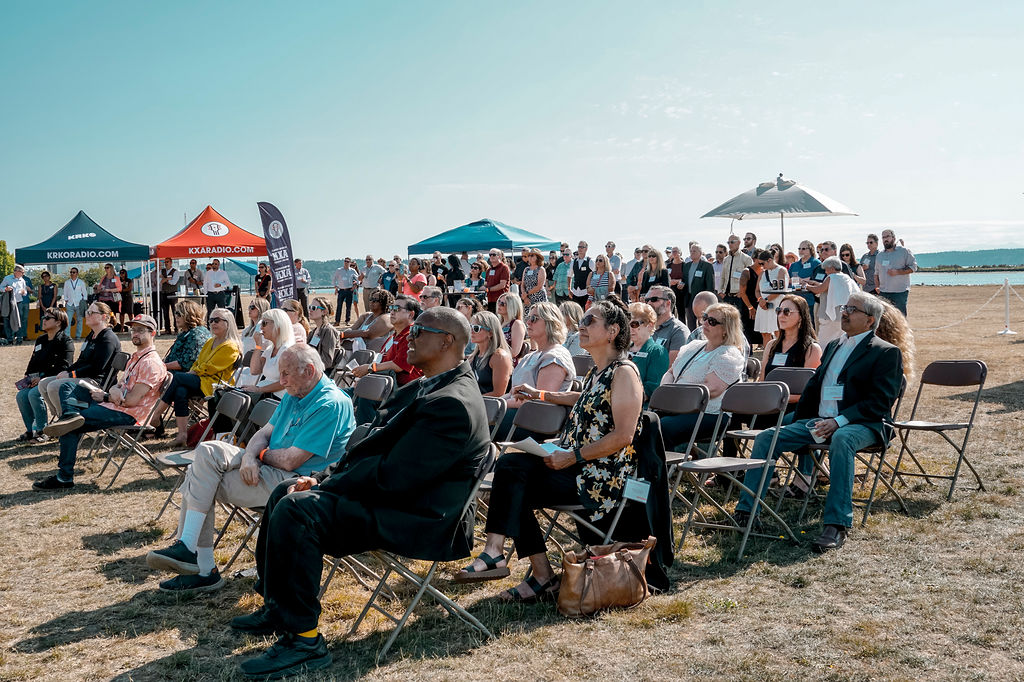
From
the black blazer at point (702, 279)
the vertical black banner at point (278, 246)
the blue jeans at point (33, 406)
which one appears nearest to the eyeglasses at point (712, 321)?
the blue jeans at point (33, 406)

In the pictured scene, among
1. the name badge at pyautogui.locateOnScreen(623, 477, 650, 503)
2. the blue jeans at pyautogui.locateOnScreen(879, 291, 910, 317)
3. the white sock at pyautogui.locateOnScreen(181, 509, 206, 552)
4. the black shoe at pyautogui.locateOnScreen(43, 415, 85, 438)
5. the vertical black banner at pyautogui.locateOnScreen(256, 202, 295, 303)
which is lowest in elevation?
the white sock at pyautogui.locateOnScreen(181, 509, 206, 552)

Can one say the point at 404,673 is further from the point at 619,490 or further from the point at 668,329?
the point at 668,329

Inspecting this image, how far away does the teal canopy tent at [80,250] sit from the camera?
19.5 meters

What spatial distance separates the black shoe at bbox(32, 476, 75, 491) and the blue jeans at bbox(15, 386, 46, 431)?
2.14m

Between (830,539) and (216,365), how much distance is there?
5566 millimetres

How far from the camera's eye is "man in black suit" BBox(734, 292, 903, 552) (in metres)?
4.83

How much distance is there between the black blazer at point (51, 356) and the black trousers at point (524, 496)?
20.1 ft

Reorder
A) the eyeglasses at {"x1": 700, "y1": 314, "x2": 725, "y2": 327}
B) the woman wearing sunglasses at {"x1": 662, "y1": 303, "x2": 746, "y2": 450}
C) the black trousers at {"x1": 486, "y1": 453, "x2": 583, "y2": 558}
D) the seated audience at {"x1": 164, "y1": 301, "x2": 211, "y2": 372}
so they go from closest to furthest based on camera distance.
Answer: the black trousers at {"x1": 486, "y1": 453, "x2": 583, "y2": 558}, the woman wearing sunglasses at {"x1": 662, "y1": 303, "x2": 746, "y2": 450}, the eyeglasses at {"x1": 700, "y1": 314, "x2": 725, "y2": 327}, the seated audience at {"x1": 164, "y1": 301, "x2": 211, "y2": 372}

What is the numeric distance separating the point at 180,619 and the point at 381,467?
135cm

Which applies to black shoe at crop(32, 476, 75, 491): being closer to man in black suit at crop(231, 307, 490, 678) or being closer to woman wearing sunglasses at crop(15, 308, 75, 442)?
woman wearing sunglasses at crop(15, 308, 75, 442)

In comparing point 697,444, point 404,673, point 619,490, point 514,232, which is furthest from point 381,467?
point 514,232

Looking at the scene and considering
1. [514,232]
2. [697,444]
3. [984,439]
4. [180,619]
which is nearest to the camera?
[180,619]

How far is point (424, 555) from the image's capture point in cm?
341

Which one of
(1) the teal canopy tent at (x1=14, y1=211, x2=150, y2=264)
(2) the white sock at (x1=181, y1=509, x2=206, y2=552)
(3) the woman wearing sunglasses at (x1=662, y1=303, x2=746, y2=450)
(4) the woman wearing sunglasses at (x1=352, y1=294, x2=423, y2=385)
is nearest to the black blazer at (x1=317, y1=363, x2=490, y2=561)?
(2) the white sock at (x1=181, y1=509, x2=206, y2=552)
